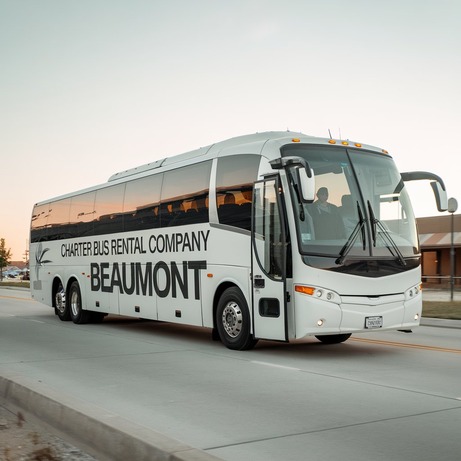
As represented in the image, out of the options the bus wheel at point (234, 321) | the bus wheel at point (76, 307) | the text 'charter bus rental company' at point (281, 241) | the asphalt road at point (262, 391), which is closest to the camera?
the asphalt road at point (262, 391)

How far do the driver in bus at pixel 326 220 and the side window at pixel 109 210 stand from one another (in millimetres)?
6587

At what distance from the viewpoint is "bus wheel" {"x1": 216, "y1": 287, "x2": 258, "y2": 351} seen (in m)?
11.7

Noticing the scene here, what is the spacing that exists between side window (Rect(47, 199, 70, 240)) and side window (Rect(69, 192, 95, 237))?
0.34m

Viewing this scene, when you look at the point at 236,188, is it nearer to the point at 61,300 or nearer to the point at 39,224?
the point at 61,300

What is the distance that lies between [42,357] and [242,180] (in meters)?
4.31

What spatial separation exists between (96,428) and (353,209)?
6.66 meters

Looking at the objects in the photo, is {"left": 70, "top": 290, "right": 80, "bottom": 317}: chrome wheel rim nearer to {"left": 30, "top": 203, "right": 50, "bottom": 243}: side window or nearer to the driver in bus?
{"left": 30, "top": 203, "right": 50, "bottom": 243}: side window

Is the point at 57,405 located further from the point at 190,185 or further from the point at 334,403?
the point at 190,185

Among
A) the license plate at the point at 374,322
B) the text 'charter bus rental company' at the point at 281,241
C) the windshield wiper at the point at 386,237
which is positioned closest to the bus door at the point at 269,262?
the text 'charter bus rental company' at the point at 281,241

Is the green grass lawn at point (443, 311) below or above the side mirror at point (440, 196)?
below

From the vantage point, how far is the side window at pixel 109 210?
16578mm

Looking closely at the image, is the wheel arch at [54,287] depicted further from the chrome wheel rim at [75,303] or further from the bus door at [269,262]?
the bus door at [269,262]

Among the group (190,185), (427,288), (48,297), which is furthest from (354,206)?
(427,288)

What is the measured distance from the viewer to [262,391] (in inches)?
324
